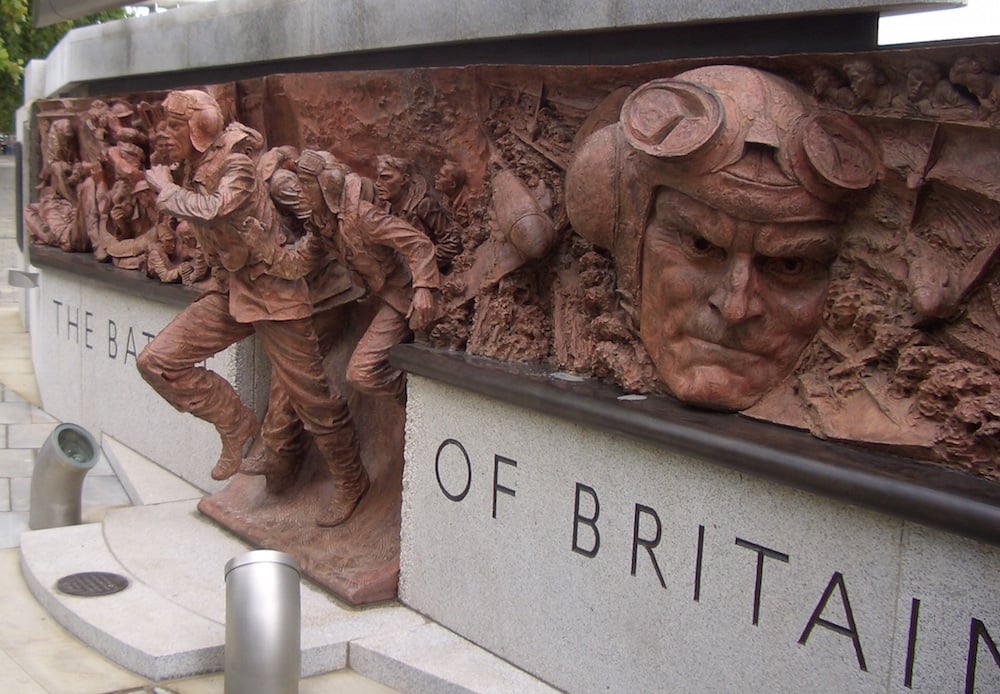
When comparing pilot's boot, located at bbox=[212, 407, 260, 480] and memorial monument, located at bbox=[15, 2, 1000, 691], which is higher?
memorial monument, located at bbox=[15, 2, 1000, 691]

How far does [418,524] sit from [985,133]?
3355 millimetres

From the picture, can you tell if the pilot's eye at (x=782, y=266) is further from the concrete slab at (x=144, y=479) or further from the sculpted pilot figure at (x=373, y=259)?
the concrete slab at (x=144, y=479)

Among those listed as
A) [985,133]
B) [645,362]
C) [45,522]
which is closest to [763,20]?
[985,133]

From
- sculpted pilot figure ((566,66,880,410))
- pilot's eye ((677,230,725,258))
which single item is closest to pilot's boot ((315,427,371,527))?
sculpted pilot figure ((566,66,880,410))

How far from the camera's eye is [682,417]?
14.2 ft

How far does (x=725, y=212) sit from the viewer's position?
165 inches

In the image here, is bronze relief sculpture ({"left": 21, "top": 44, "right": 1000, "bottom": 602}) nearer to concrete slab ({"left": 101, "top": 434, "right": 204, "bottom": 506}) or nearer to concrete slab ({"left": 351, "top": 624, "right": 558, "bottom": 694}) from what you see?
concrete slab ({"left": 351, "top": 624, "right": 558, "bottom": 694})

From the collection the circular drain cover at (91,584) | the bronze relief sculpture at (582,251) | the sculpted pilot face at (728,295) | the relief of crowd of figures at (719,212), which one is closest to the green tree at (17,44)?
the bronze relief sculpture at (582,251)

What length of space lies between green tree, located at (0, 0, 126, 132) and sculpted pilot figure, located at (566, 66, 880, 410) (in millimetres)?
19314

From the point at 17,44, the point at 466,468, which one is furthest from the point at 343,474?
the point at 17,44

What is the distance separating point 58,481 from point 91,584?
1273 millimetres

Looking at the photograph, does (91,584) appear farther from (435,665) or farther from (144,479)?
(144,479)

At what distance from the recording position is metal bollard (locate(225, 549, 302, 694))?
472 cm

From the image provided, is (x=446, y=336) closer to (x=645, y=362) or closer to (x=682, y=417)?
(x=645, y=362)
